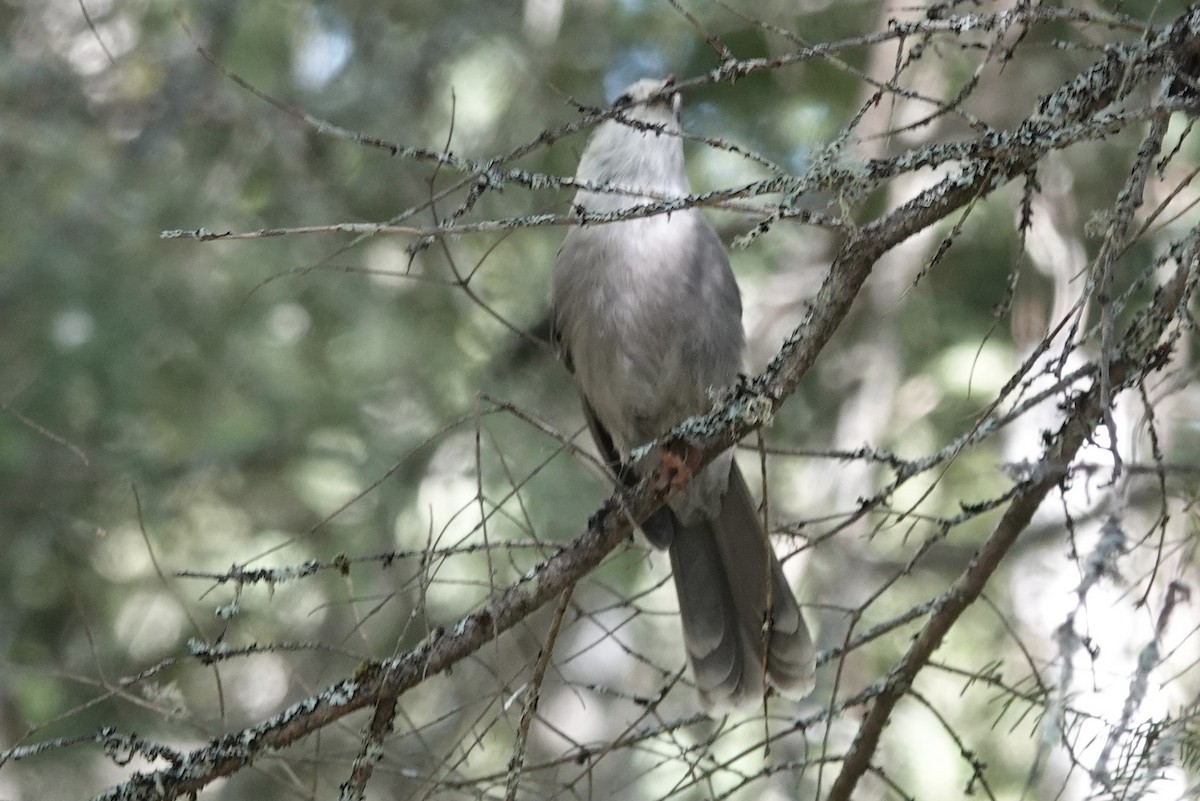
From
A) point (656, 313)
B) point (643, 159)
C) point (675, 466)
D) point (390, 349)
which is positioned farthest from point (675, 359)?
point (390, 349)

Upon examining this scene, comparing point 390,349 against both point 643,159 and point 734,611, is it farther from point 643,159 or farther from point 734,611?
point 734,611

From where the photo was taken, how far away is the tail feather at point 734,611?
3.22 meters

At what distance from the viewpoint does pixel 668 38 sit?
562 centimetres

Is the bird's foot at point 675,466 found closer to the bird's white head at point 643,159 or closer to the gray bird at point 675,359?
the gray bird at point 675,359

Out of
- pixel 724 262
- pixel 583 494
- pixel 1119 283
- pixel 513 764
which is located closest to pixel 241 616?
pixel 583 494

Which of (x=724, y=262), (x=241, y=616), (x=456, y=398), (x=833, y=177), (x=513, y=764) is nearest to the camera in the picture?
(x=833, y=177)

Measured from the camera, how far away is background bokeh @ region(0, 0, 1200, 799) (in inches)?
186

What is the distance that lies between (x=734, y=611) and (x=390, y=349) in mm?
2060

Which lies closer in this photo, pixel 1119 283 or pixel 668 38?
pixel 1119 283

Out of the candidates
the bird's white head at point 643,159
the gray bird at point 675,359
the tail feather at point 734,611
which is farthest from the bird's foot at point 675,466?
the bird's white head at point 643,159

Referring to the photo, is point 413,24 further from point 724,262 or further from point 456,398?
point 724,262

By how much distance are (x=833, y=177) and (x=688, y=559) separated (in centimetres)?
204

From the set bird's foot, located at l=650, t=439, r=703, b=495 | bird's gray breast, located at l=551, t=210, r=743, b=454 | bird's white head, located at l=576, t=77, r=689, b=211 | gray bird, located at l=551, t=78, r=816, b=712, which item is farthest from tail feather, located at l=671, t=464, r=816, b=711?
bird's white head, located at l=576, t=77, r=689, b=211

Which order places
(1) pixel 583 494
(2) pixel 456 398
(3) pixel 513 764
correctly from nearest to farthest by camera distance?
(3) pixel 513 764 → (1) pixel 583 494 → (2) pixel 456 398
